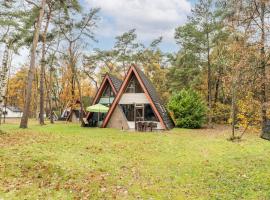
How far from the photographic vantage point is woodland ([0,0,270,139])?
31.4ft

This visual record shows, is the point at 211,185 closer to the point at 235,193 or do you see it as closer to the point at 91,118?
the point at 235,193

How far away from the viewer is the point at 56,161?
28.8 feet

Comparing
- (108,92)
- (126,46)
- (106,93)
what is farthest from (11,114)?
(108,92)

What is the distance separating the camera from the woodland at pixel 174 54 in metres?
9.56

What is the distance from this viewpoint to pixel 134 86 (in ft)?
81.0

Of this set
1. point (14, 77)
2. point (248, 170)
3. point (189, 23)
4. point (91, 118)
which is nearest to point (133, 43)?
point (189, 23)

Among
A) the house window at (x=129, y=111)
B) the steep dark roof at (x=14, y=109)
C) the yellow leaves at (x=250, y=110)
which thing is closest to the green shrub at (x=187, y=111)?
the house window at (x=129, y=111)

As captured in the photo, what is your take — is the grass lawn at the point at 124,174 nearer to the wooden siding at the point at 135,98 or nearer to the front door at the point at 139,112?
the front door at the point at 139,112

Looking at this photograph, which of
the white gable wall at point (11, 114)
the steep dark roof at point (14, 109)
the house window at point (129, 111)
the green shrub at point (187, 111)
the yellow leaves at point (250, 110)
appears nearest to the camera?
the yellow leaves at point (250, 110)

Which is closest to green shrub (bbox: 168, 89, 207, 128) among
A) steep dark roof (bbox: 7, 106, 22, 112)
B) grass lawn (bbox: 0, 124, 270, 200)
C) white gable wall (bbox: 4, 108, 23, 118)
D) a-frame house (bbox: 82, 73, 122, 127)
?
a-frame house (bbox: 82, 73, 122, 127)

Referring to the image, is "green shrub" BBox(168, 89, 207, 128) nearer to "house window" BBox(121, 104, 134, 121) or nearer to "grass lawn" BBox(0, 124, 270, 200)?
"house window" BBox(121, 104, 134, 121)

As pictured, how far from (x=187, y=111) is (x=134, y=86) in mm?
6585

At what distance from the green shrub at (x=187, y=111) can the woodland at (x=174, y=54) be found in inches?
79.5

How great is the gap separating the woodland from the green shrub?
2.02 metres
